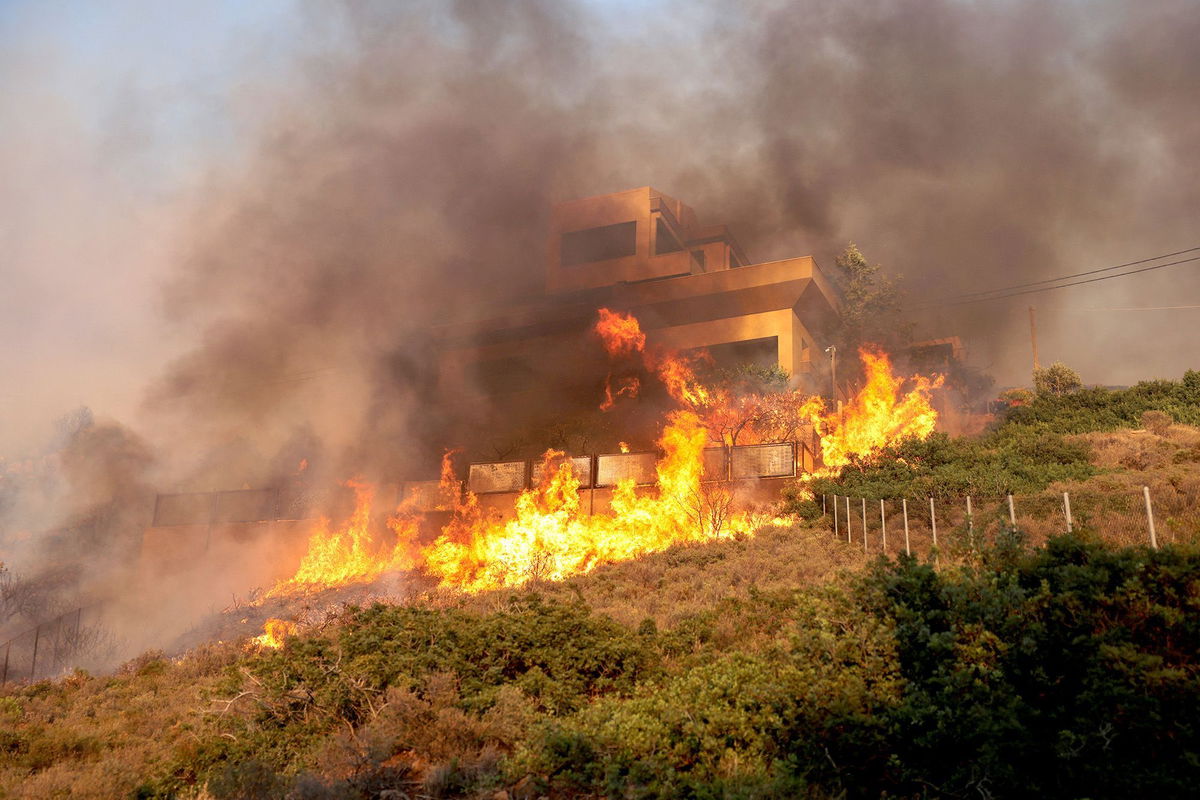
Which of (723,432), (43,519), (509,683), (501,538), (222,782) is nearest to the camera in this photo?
(222,782)

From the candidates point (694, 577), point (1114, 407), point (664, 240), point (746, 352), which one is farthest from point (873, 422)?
point (694, 577)

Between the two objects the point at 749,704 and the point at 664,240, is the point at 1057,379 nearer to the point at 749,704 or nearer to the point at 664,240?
the point at 664,240

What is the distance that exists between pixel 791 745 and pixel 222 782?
5.57 meters

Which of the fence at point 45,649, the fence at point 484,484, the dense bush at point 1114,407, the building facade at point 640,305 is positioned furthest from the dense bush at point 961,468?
the fence at point 45,649

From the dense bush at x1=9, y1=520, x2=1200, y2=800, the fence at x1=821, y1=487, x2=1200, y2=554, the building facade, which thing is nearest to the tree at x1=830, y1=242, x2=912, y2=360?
the building facade

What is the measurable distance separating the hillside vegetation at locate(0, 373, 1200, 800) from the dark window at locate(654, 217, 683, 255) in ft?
110

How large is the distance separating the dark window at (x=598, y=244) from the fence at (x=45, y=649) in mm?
28311

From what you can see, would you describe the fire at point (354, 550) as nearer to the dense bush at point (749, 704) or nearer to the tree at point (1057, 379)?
the dense bush at point (749, 704)

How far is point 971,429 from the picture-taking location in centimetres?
3691

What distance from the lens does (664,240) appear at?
147ft

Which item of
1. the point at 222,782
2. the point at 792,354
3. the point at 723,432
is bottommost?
the point at 222,782

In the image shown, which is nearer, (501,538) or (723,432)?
(501,538)

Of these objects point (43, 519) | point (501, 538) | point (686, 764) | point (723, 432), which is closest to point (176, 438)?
point (43, 519)

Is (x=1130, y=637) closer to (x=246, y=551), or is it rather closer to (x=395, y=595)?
(x=395, y=595)
